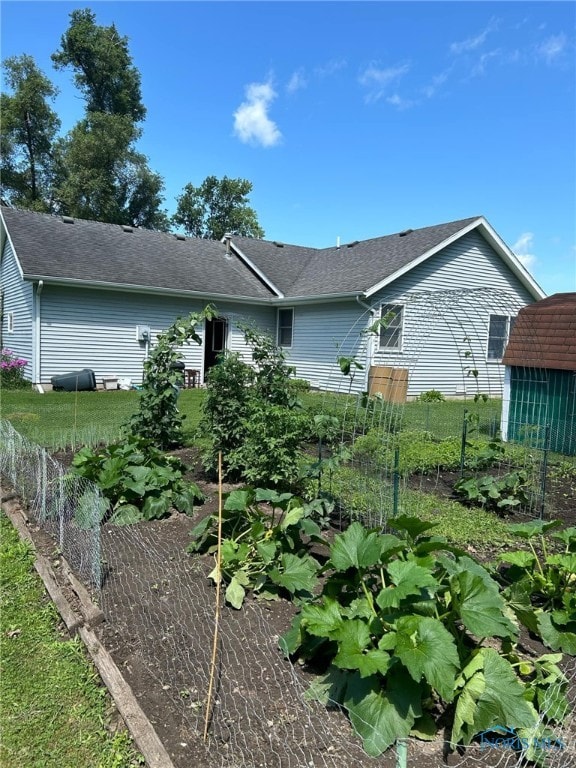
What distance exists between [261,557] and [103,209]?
3012cm

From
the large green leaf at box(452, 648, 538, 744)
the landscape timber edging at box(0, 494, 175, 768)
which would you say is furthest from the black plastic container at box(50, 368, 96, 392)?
the large green leaf at box(452, 648, 538, 744)

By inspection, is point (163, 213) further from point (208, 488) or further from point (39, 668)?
point (39, 668)

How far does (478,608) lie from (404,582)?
34 cm

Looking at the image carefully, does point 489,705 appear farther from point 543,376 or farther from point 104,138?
point 104,138

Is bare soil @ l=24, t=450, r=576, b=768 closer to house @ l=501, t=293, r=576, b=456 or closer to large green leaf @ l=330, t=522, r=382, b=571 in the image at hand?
large green leaf @ l=330, t=522, r=382, b=571

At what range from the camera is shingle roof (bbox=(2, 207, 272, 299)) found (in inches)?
523

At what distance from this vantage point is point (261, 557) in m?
3.19

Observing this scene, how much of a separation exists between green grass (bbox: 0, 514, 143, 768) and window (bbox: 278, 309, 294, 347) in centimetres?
1345

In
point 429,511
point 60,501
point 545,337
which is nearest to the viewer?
point 60,501

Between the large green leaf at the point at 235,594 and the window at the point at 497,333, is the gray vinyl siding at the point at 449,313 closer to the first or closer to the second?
the window at the point at 497,333

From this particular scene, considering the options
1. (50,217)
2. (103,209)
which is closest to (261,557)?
(50,217)

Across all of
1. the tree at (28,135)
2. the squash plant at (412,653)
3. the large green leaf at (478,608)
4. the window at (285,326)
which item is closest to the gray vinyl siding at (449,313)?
the window at (285,326)

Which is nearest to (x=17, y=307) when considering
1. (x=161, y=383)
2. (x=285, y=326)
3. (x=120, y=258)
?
(x=120, y=258)

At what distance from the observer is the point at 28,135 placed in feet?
96.1
